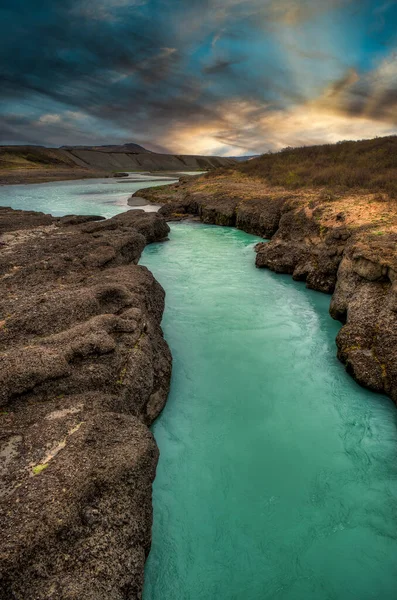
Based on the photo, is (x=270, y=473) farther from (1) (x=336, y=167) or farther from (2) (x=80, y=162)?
(2) (x=80, y=162)

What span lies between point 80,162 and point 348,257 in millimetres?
160366

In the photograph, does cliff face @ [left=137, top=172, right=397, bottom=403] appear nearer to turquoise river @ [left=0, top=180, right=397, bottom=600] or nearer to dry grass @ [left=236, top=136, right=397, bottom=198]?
turquoise river @ [left=0, top=180, right=397, bottom=600]

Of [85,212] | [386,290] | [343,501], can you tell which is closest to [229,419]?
[343,501]

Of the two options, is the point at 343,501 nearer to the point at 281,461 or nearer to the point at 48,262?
the point at 281,461

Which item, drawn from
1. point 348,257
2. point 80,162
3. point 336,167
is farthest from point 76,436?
point 80,162

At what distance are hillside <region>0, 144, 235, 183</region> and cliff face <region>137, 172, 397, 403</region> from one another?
210 feet

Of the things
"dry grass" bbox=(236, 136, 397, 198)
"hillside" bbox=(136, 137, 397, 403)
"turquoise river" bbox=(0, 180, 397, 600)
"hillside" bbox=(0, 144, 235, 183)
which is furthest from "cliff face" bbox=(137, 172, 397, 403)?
"hillside" bbox=(0, 144, 235, 183)

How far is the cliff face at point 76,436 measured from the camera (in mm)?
2975

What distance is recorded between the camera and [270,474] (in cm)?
524

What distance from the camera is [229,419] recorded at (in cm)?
637

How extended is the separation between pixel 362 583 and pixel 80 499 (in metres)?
3.51

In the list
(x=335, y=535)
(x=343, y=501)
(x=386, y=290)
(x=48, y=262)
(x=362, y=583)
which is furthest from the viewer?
(x=48, y=262)

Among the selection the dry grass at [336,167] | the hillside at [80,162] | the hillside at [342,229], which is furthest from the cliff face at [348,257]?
the hillside at [80,162]

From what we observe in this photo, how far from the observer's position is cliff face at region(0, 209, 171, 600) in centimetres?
297
